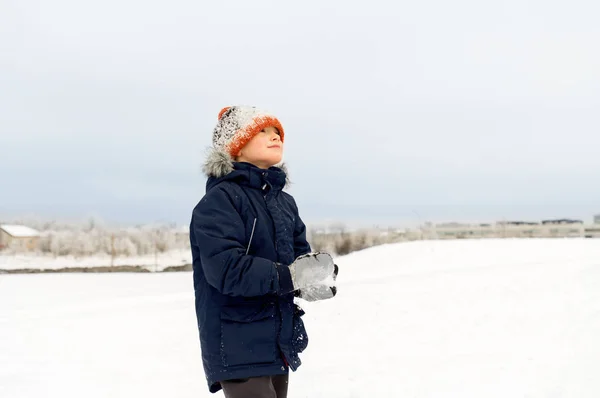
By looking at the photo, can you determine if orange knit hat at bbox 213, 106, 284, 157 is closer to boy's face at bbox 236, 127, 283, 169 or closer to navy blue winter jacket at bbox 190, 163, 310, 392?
boy's face at bbox 236, 127, 283, 169

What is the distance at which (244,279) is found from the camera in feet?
7.51

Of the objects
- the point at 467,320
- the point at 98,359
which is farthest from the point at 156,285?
the point at 467,320

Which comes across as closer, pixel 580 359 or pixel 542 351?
pixel 580 359

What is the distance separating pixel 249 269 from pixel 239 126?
82 centimetres

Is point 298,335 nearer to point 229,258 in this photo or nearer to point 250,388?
point 250,388

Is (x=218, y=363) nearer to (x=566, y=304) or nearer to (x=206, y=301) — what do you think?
(x=206, y=301)

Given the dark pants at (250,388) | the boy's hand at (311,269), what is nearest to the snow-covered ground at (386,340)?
the dark pants at (250,388)

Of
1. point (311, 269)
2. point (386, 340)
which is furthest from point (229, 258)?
point (386, 340)

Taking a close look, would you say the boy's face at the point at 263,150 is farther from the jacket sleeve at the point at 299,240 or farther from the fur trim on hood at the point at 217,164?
the jacket sleeve at the point at 299,240

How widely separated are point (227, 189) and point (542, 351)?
631 centimetres

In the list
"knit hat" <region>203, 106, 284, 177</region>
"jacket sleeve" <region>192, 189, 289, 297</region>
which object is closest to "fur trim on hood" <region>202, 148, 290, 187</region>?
"knit hat" <region>203, 106, 284, 177</region>

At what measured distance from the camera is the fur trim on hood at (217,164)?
8.78 ft

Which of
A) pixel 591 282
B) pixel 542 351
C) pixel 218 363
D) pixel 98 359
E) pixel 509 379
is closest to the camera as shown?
pixel 218 363

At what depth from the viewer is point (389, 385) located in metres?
6.22
